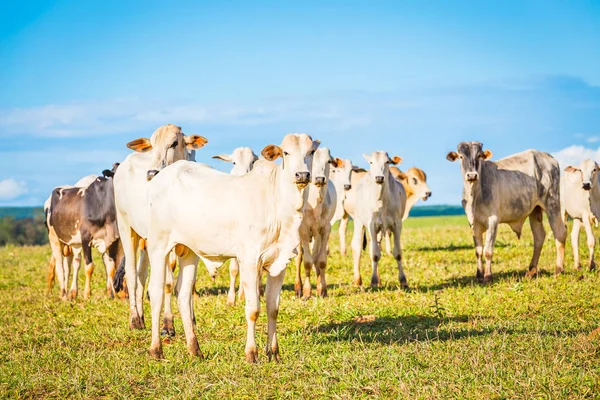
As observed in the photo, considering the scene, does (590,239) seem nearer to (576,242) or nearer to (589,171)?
(576,242)

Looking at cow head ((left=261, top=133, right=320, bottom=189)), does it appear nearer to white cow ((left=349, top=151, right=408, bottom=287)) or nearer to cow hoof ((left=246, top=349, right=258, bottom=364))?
cow hoof ((left=246, top=349, right=258, bottom=364))

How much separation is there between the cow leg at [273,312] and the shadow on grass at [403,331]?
1.26 meters

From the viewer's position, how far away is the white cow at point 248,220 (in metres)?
8.68

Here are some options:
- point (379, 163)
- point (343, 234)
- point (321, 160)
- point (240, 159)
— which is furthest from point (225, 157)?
point (343, 234)

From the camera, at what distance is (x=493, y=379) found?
7.38 m

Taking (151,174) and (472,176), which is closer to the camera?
(151,174)

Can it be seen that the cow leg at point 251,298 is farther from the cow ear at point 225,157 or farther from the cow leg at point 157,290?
the cow ear at point 225,157

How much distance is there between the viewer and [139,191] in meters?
11.1

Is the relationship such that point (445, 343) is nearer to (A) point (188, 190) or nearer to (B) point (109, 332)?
(A) point (188, 190)

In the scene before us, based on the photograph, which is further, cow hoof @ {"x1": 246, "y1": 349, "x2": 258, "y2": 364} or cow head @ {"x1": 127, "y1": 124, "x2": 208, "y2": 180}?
cow head @ {"x1": 127, "y1": 124, "x2": 208, "y2": 180}

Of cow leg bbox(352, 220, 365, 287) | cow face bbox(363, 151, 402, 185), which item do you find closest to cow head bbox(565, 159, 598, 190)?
cow face bbox(363, 151, 402, 185)

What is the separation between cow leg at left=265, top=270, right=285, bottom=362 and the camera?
8789mm

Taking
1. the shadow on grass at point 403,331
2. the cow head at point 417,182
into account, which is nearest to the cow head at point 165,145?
the shadow on grass at point 403,331

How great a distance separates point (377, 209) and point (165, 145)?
6170mm
